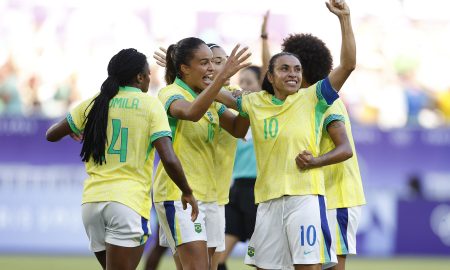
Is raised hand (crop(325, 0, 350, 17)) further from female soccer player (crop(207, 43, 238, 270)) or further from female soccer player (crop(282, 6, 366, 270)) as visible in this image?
female soccer player (crop(207, 43, 238, 270))

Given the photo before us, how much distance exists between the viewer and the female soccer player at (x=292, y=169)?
700 cm

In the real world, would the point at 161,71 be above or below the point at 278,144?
above

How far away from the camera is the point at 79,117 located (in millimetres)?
7098

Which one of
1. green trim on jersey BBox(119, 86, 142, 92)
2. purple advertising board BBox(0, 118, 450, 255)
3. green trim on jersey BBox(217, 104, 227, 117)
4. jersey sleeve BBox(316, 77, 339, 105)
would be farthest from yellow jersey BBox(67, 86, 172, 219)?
purple advertising board BBox(0, 118, 450, 255)

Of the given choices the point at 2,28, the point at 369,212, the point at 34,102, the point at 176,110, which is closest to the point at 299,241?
the point at 176,110

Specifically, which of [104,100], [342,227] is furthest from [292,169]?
[104,100]

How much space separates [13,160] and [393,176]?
20.5 feet

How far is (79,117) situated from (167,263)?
749cm

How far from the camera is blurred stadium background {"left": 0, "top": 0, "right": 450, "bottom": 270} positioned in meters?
15.3

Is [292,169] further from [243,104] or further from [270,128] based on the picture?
[243,104]

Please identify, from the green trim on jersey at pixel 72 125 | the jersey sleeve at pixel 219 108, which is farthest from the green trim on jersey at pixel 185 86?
the green trim on jersey at pixel 72 125

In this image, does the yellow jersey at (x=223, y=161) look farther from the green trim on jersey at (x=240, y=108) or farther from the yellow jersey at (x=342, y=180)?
the yellow jersey at (x=342, y=180)

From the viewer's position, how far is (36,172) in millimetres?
15422

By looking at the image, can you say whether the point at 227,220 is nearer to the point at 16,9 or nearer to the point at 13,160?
the point at 13,160
